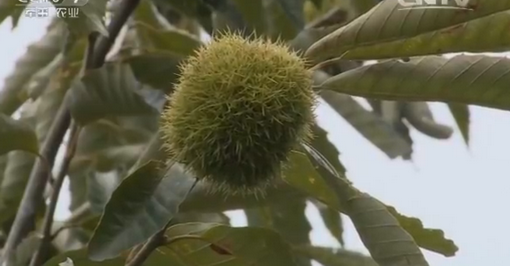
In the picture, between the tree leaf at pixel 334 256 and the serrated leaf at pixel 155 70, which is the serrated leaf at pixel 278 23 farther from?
the tree leaf at pixel 334 256

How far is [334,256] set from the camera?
0.89 metres

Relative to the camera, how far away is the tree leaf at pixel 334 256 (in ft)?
2.84

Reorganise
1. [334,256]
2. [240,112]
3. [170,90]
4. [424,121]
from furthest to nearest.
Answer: [424,121] < [170,90] < [334,256] < [240,112]

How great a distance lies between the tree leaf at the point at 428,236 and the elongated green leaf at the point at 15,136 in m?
0.39

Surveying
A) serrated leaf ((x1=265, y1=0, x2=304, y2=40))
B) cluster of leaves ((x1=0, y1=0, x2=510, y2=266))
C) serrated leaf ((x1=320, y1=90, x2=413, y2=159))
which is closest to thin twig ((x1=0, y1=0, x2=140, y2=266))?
cluster of leaves ((x1=0, y1=0, x2=510, y2=266))

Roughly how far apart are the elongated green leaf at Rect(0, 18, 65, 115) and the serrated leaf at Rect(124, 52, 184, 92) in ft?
0.68

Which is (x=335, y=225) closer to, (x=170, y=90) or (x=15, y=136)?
(x=170, y=90)

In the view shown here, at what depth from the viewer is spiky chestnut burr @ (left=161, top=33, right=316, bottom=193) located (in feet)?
2.09

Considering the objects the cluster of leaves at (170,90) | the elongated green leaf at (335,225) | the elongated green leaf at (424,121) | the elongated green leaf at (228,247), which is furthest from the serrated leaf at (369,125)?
the elongated green leaf at (228,247)

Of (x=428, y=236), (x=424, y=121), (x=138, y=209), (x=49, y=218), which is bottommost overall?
(x=49, y=218)

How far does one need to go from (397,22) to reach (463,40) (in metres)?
0.06

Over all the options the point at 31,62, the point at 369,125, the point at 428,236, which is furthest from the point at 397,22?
the point at 31,62

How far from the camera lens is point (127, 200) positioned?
2.25 feet

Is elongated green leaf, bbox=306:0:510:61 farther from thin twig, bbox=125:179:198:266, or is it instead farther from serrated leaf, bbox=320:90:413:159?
serrated leaf, bbox=320:90:413:159
